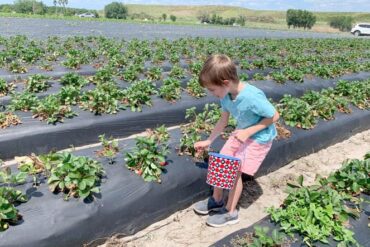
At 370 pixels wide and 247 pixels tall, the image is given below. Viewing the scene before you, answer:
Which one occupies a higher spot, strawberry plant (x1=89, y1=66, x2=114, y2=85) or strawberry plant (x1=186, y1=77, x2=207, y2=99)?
strawberry plant (x1=89, y1=66, x2=114, y2=85)

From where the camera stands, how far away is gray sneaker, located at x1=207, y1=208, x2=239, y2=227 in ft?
12.9

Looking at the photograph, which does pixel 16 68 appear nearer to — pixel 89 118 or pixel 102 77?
pixel 102 77

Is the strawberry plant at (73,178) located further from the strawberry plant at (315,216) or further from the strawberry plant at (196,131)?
the strawberry plant at (315,216)

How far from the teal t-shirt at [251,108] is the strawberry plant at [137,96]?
9.48 feet

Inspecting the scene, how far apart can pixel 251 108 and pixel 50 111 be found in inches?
130

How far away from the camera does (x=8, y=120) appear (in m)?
5.41

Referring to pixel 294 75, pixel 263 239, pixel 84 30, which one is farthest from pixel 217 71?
pixel 84 30

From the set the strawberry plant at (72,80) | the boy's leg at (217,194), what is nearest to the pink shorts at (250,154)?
the boy's leg at (217,194)

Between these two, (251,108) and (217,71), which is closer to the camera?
(217,71)

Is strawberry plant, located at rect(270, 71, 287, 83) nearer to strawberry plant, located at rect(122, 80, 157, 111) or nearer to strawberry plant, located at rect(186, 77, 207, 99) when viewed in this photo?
strawberry plant, located at rect(186, 77, 207, 99)

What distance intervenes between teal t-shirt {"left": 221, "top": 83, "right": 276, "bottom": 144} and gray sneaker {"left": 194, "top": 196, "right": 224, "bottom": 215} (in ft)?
2.86

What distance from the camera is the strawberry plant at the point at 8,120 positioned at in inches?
211

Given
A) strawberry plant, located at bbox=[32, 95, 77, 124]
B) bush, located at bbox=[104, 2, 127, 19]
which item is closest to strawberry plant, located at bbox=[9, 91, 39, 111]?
strawberry plant, located at bbox=[32, 95, 77, 124]

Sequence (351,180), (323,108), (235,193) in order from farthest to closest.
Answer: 1. (323,108)
2. (235,193)
3. (351,180)
